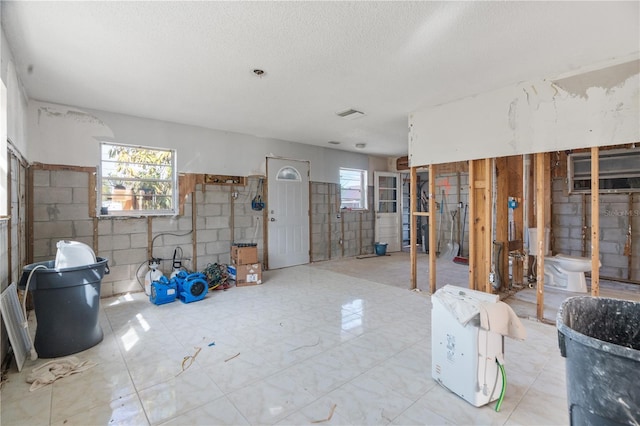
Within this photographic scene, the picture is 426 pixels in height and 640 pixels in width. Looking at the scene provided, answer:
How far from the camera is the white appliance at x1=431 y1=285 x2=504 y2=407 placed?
1798mm

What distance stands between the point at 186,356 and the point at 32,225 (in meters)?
2.87

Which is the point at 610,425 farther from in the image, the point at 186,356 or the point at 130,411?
the point at 186,356

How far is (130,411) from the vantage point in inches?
72.1

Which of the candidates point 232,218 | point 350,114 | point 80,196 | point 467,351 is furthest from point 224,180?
point 467,351

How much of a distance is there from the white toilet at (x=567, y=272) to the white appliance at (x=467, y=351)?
9.60 ft

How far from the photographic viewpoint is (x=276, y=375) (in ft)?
7.22

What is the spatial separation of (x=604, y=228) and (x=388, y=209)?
4196mm

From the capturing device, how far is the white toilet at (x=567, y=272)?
4130 mm

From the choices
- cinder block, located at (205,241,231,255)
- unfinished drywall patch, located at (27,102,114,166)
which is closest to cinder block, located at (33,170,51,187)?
unfinished drywall patch, located at (27,102,114,166)

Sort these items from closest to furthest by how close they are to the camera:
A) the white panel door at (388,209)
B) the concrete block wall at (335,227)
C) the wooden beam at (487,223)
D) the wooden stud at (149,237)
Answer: the wooden beam at (487,223)
the wooden stud at (149,237)
the concrete block wall at (335,227)
the white panel door at (388,209)

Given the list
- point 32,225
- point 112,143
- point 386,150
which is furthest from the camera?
point 386,150

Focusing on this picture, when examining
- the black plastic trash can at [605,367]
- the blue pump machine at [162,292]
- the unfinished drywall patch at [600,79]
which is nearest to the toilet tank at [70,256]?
the blue pump machine at [162,292]

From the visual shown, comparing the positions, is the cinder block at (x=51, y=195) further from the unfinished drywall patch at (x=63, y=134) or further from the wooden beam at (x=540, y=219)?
the wooden beam at (x=540, y=219)

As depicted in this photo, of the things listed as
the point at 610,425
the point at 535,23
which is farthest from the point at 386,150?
the point at 610,425
